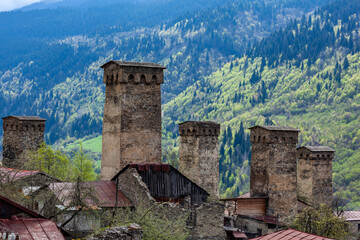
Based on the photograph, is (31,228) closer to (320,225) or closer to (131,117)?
(131,117)

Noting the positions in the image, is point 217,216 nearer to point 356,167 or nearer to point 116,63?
point 116,63

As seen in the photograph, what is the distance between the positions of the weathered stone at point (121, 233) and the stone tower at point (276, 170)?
105 ft

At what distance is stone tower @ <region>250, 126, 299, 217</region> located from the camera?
5497 centimetres

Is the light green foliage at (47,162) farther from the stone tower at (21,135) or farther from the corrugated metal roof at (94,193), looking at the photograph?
the corrugated metal roof at (94,193)

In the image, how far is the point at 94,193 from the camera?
1348 inches

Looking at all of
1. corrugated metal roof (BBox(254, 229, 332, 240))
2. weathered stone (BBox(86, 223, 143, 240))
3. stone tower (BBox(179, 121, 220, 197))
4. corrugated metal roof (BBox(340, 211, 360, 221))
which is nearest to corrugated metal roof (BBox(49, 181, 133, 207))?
weathered stone (BBox(86, 223, 143, 240))

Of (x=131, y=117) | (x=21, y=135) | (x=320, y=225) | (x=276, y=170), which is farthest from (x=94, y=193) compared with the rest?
(x=21, y=135)

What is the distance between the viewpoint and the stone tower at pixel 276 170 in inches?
2164

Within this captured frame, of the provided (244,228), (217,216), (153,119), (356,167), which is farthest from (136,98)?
(356,167)

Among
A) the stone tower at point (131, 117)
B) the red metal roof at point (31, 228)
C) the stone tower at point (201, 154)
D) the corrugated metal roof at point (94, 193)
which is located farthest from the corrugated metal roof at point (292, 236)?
the stone tower at point (201, 154)

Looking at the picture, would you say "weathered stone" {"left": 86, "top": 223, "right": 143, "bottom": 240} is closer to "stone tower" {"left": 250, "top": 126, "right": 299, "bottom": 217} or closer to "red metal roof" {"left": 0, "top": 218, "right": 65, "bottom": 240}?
"red metal roof" {"left": 0, "top": 218, "right": 65, "bottom": 240}

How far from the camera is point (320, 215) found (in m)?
51.2

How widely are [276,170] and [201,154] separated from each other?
265 inches

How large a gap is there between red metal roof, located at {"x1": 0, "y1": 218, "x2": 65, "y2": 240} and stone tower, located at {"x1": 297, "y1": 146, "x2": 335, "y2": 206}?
43.9m
